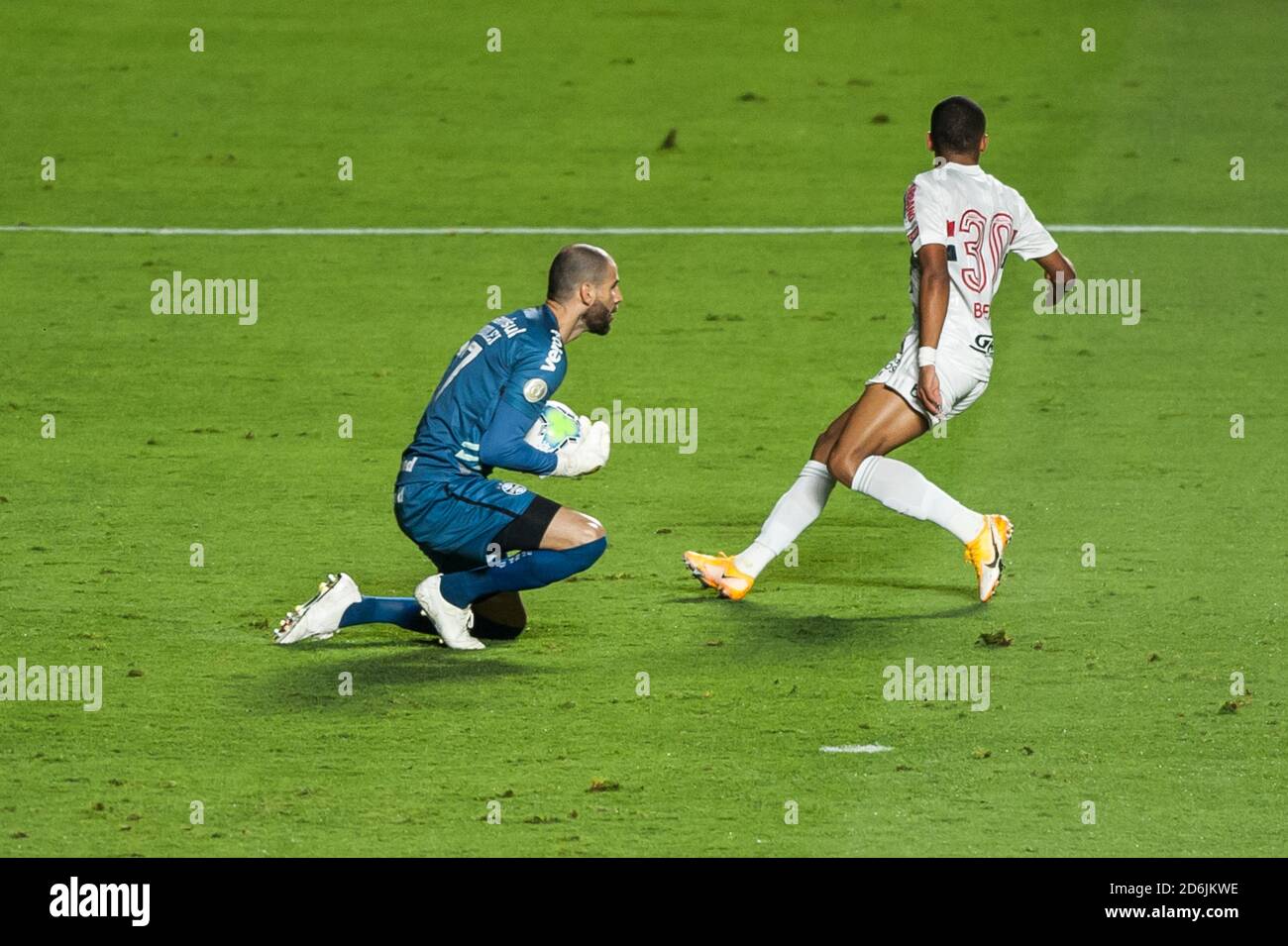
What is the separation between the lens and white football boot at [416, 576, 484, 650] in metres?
8.34

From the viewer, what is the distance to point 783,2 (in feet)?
87.9

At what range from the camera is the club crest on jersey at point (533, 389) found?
807 centimetres

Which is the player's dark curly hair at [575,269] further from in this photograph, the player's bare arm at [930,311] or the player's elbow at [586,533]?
the player's bare arm at [930,311]

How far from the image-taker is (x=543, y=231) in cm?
1781

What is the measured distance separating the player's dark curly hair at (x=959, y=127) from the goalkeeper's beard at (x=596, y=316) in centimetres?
157

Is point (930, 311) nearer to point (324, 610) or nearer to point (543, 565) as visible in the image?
point (543, 565)

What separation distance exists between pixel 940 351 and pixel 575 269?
5.13 feet

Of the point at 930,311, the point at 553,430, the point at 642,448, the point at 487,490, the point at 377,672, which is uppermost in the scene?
the point at 642,448

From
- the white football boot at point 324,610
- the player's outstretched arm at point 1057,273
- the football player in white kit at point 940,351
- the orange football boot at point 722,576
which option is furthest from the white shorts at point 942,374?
the white football boot at point 324,610

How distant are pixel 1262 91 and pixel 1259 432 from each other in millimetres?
11794

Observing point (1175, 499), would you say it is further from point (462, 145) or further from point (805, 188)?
point (462, 145)

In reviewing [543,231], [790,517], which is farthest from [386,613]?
[543,231]

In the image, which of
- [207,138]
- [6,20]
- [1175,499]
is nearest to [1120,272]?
[1175,499]

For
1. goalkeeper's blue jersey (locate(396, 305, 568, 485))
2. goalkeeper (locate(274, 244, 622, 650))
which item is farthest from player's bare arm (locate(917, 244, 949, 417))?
goalkeeper's blue jersey (locate(396, 305, 568, 485))
